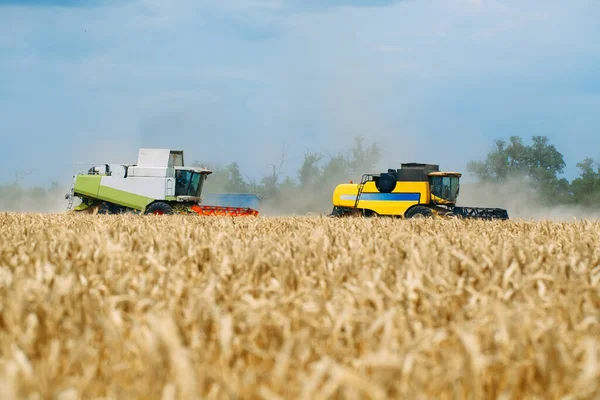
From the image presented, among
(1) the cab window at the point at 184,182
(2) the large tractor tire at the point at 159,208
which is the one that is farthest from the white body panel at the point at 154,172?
(2) the large tractor tire at the point at 159,208

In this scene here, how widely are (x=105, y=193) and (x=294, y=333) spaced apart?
2933 centimetres

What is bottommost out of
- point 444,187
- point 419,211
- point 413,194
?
point 419,211

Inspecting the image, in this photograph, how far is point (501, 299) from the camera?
144 inches

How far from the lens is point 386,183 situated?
24.7 metres

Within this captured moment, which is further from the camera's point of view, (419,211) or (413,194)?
(413,194)

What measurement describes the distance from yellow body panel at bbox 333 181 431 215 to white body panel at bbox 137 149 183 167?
9.24 m

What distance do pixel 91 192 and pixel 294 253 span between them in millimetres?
27523

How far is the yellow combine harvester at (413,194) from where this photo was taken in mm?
24219

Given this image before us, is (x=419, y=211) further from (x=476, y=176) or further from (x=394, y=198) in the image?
(x=476, y=176)

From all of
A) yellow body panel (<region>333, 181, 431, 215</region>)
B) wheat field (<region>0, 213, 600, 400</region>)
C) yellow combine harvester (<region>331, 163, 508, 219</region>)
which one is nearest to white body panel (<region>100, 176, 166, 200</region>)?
yellow body panel (<region>333, 181, 431, 215</region>)

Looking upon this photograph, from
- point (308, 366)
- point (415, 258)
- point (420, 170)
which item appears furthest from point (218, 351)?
point (420, 170)

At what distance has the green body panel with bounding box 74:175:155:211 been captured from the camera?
3022 cm

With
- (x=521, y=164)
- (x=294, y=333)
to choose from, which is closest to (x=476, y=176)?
(x=521, y=164)

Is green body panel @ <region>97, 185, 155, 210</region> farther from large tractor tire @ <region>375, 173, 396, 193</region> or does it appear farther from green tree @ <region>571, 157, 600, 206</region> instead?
green tree @ <region>571, 157, 600, 206</region>
